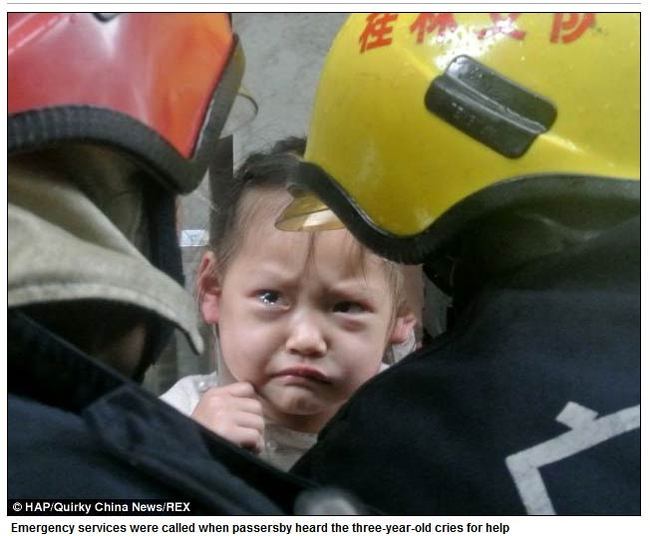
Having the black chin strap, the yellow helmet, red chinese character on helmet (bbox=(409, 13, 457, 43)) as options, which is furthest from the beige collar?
red chinese character on helmet (bbox=(409, 13, 457, 43))

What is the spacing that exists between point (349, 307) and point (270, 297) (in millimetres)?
55

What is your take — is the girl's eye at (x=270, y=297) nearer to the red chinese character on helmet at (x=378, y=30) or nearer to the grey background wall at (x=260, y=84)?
the grey background wall at (x=260, y=84)

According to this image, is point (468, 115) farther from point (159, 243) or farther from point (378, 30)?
point (159, 243)

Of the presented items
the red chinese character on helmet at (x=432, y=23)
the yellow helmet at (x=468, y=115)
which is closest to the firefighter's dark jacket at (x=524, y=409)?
the yellow helmet at (x=468, y=115)

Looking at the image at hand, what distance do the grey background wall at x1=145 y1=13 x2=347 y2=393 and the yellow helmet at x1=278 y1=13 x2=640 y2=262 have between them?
0.05 ft

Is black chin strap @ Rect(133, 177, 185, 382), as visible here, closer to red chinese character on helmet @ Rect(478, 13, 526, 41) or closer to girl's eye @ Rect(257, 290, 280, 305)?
girl's eye @ Rect(257, 290, 280, 305)

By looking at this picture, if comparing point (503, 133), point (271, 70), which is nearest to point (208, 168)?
point (271, 70)

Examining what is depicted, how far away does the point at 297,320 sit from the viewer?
57cm

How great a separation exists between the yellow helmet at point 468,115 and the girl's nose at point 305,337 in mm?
67

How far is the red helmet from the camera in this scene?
1.55 feet

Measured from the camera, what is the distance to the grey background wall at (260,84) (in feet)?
1.78

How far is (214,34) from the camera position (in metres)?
0.53

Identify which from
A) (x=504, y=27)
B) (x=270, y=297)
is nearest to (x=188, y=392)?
(x=270, y=297)
